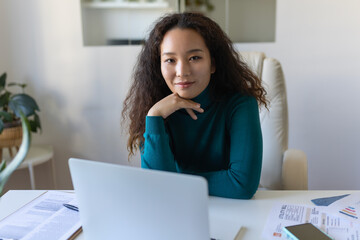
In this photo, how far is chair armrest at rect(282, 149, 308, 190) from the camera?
4.44ft

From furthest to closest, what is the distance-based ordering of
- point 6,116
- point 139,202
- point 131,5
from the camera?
point 131,5
point 6,116
point 139,202

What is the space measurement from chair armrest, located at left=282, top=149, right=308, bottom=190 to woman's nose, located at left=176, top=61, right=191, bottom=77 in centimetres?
61

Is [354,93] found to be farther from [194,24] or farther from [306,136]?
[194,24]

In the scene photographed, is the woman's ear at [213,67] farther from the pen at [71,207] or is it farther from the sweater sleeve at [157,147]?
the pen at [71,207]

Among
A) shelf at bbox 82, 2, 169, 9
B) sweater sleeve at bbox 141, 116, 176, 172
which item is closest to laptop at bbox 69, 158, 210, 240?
sweater sleeve at bbox 141, 116, 176, 172

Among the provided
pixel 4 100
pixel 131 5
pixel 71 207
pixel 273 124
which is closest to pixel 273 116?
pixel 273 124

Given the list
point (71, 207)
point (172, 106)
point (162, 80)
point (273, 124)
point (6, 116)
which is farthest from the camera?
point (6, 116)

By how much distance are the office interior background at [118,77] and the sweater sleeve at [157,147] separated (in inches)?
43.1

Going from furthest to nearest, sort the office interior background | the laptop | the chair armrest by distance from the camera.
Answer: the office interior background
the chair armrest
the laptop

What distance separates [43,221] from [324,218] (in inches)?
28.3

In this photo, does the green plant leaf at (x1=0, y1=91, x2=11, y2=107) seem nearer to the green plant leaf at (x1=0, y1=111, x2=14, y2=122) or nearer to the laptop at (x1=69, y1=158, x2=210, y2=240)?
the green plant leaf at (x1=0, y1=111, x2=14, y2=122)

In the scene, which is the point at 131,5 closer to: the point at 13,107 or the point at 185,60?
the point at 13,107

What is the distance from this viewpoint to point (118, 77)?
2.28 metres

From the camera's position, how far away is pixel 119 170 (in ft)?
2.06
